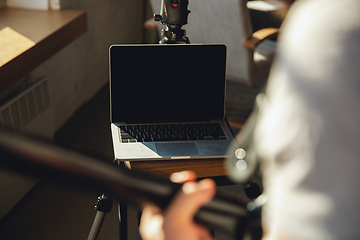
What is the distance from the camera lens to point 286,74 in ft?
1.07

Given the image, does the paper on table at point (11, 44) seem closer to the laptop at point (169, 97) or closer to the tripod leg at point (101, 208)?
the laptop at point (169, 97)

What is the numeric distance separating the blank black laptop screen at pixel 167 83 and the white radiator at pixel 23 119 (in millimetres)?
561

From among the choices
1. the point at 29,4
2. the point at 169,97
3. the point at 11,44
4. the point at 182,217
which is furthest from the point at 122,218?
the point at 29,4

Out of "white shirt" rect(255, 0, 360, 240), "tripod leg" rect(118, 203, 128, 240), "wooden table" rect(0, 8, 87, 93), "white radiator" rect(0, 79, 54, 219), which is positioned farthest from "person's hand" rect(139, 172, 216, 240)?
"white radiator" rect(0, 79, 54, 219)

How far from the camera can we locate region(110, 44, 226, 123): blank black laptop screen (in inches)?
38.8

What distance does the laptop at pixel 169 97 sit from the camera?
37.9 inches

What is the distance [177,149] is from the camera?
93 cm

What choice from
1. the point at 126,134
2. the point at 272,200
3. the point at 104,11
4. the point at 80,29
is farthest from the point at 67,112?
the point at 272,200

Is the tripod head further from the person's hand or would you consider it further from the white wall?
the white wall

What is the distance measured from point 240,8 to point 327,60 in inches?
64.4

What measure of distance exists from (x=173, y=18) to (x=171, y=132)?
0.33m

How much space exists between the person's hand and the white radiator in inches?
45.2

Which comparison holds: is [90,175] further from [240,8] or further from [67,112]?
[67,112]

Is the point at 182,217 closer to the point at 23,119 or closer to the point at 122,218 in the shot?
the point at 122,218
